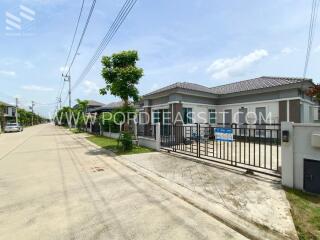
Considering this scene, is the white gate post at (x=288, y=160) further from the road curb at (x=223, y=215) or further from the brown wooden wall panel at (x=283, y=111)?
the brown wooden wall panel at (x=283, y=111)

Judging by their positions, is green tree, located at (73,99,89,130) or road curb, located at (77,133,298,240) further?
green tree, located at (73,99,89,130)

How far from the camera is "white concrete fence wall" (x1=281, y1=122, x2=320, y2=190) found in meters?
4.61

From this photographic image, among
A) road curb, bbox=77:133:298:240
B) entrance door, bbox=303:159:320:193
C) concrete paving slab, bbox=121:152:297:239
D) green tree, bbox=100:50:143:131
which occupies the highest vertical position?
green tree, bbox=100:50:143:131

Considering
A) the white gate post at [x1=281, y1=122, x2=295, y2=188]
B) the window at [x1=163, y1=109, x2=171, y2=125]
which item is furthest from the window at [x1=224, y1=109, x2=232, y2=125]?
the white gate post at [x1=281, y1=122, x2=295, y2=188]

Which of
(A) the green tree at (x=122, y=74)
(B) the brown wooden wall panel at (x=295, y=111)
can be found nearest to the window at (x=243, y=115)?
(B) the brown wooden wall panel at (x=295, y=111)

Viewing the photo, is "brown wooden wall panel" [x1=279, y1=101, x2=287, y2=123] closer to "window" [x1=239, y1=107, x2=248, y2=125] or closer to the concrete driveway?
"window" [x1=239, y1=107, x2=248, y2=125]

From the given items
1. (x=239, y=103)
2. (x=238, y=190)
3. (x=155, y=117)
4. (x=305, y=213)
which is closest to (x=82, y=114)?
(x=155, y=117)

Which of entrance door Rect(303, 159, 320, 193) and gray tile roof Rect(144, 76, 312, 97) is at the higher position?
gray tile roof Rect(144, 76, 312, 97)

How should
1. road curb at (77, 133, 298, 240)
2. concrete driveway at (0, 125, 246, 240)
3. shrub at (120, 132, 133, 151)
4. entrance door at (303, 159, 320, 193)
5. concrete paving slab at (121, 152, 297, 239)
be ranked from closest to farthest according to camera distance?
1. road curb at (77, 133, 298, 240)
2. concrete driveway at (0, 125, 246, 240)
3. concrete paving slab at (121, 152, 297, 239)
4. entrance door at (303, 159, 320, 193)
5. shrub at (120, 132, 133, 151)

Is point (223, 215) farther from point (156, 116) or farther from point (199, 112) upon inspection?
point (156, 116)

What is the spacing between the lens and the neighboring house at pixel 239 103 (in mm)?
12398

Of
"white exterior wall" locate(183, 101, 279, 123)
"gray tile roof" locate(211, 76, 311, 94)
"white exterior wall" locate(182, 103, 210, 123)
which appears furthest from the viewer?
"white exterior wall" locate(182, 103, 210, 123)

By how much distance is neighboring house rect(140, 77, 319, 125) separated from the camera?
1240cm

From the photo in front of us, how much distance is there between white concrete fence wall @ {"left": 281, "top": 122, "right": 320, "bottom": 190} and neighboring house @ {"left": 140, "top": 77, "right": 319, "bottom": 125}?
27.9 feet
